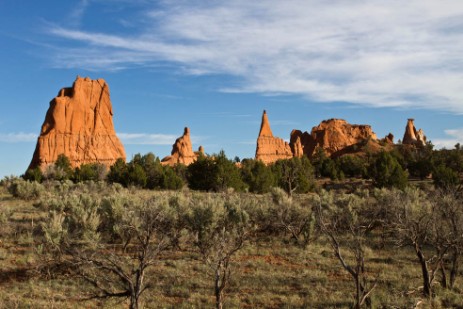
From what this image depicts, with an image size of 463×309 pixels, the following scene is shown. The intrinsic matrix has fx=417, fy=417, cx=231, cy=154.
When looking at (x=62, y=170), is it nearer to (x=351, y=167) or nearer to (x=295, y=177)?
(x=295, y=177)

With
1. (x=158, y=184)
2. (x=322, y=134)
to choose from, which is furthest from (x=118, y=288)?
(x=322, y=134)


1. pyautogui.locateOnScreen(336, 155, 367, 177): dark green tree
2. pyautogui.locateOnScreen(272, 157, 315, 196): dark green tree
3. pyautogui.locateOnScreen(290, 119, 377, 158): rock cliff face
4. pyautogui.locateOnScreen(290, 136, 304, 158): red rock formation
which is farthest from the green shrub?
pyautogui.locateOnScreen(290, 136, 304, 158): red rock formation

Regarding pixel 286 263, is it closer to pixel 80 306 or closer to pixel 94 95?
pixel 80 306

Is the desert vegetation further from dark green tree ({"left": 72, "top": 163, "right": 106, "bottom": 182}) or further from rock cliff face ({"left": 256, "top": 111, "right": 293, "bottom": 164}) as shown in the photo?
rock cliff face ({"left": 256, "top": 111, "right": 293, "bottom": 164})

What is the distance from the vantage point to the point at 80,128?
8725 cm

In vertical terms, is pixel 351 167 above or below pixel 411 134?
below

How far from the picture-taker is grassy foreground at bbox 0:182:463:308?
11383 millimetres

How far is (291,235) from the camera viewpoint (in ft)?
66.6

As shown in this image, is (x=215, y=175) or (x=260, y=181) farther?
(x=260, y=181)

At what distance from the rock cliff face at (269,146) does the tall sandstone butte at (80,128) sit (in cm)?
4435

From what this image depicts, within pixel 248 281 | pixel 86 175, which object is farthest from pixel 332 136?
pixel 248 281

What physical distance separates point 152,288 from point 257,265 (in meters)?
4.26

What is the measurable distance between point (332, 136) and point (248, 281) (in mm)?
118412

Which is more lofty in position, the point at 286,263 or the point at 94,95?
the point at 94,95
